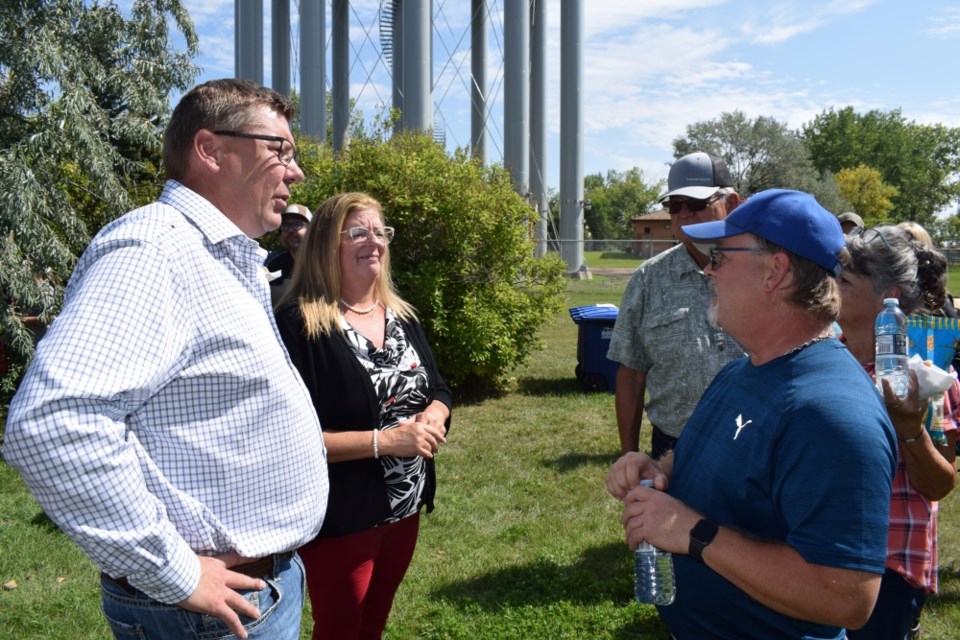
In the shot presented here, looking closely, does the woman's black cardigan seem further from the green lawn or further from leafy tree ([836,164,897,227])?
leafy tree ([836,164,897,227])

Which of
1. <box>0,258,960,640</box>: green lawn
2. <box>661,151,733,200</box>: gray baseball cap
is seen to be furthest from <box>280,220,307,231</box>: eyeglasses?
<box>661,151,733,200</box>: gray baseball cap

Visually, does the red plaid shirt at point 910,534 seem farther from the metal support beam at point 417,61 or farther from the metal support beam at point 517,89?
the metal support beam at point 517,89

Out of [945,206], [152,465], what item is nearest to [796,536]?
[152,465]

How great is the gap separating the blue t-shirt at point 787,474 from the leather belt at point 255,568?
109cm

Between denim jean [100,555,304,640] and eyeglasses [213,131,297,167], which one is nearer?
denim jean [100,555,304,640]

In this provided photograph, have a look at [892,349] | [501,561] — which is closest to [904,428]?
[892,349]

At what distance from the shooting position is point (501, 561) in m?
5.05

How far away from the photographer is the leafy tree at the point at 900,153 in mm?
76938

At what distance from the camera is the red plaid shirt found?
2.62m

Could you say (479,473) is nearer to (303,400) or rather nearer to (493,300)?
(493,300)

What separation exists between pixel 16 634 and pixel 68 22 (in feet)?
23.7

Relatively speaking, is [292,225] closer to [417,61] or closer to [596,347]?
[596,347]

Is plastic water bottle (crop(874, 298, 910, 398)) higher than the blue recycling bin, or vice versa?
plastic water bottle (crop(874, 298, 910, 398))

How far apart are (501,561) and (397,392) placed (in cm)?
238
